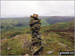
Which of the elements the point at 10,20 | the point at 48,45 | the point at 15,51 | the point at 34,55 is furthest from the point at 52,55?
the point at 10,20

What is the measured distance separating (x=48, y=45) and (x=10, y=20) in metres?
12.5

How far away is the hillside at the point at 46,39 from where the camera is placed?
22403mm

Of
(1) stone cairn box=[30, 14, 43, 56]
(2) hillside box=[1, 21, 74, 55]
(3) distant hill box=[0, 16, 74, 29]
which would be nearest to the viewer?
(1) stone cairn box=[30, 14, 43, 56]

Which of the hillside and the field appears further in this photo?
the field

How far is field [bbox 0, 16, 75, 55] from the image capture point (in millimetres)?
22609

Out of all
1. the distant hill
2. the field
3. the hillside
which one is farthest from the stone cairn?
the distant hill

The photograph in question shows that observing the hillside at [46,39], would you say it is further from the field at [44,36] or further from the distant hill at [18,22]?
the distant hill at [18,22]

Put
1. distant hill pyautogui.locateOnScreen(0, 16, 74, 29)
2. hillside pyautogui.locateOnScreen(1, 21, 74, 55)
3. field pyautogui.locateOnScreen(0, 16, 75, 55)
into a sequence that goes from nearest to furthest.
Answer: hillside pyautogui.locateOnScreen(1, 21, 74, 55), field pyautogui.locateOnScreen(0, 16, 75, 55), distant hill pyautogui.locateOnScreen(0, 16, 74, 29)

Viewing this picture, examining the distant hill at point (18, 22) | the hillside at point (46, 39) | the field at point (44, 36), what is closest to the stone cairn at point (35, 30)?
the field at point (44, 36)

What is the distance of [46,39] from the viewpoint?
24625 mm

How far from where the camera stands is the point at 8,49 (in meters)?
23.9

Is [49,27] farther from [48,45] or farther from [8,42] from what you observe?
[8,42]

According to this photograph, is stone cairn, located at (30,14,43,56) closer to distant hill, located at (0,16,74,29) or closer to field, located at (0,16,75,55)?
field, located at (0,16,75,55)

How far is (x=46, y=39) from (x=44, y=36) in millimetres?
998
